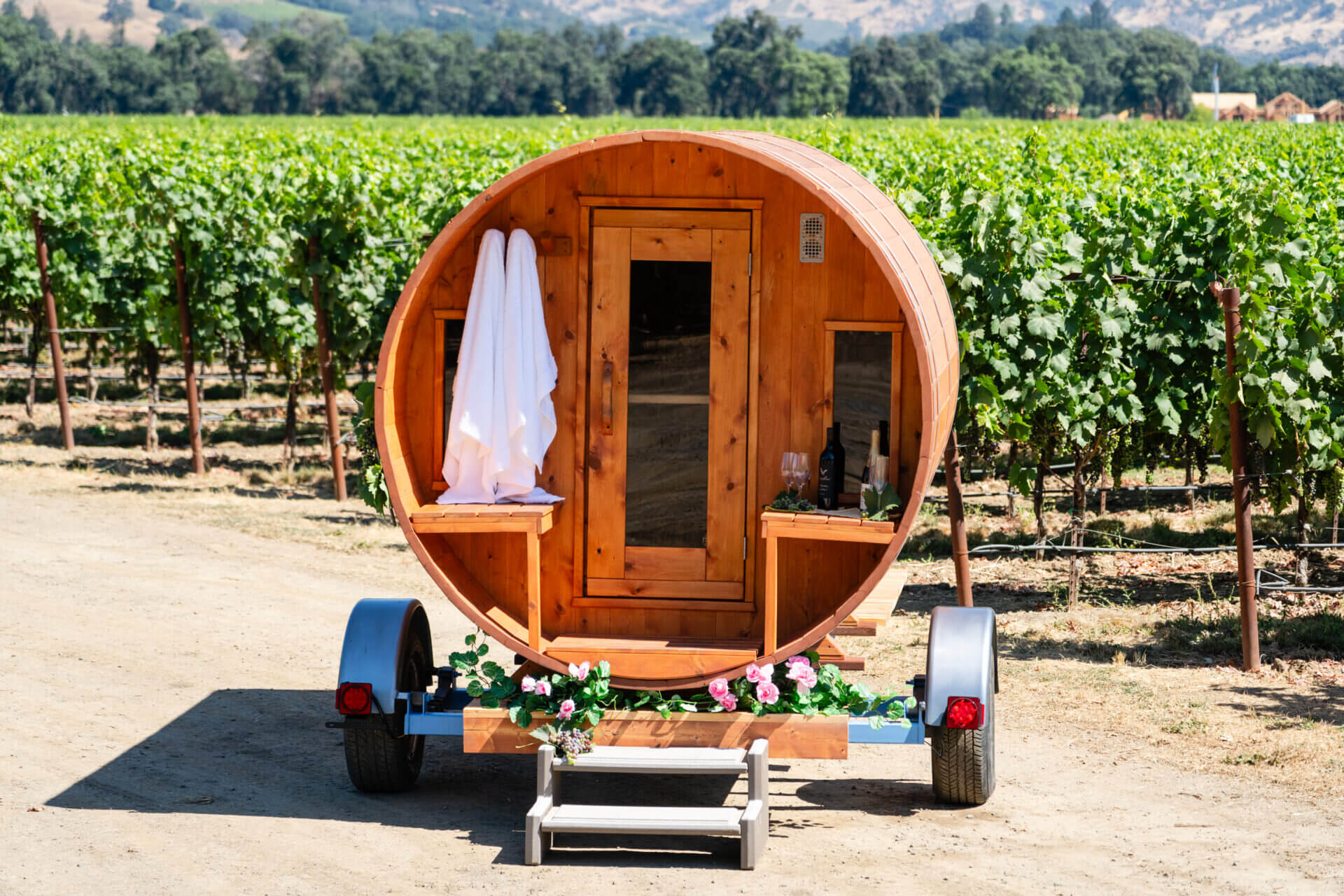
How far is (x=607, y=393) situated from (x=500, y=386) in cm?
54

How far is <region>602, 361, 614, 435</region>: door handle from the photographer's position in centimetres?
703

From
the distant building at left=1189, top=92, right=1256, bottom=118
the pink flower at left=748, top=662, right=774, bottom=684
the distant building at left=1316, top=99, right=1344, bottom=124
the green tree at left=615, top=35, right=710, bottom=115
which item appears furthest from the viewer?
the green tree at left=615, top=35, right=710, bottom=115

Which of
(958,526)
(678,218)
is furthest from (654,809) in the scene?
(958,526)

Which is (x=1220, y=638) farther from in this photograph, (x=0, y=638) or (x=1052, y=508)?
(x=0, y=638)

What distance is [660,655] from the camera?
668cm

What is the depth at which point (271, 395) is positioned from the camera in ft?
61.0

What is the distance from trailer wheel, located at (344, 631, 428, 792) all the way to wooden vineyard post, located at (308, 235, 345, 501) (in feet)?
22.8

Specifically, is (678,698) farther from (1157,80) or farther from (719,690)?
(1157,80)

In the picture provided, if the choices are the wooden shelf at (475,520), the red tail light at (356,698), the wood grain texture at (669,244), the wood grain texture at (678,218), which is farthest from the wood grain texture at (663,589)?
the wood grain texture at (678,218)

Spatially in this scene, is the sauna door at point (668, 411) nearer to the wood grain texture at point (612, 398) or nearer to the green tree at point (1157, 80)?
the wood grain texture at point (612, 398)

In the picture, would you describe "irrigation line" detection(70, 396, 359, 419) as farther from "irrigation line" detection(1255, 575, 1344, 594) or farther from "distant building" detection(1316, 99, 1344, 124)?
"distant building" detection(1316, 99, 1344, 124)

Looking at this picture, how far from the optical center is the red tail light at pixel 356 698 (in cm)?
663

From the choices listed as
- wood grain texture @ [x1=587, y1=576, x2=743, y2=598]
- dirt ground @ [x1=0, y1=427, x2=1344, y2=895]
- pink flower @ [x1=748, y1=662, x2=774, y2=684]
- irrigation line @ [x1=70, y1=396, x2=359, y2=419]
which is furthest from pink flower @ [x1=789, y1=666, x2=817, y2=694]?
irrigation line @ [x1=70, y1=396, x2=359, y2=419]

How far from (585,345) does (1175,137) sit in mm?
27578
